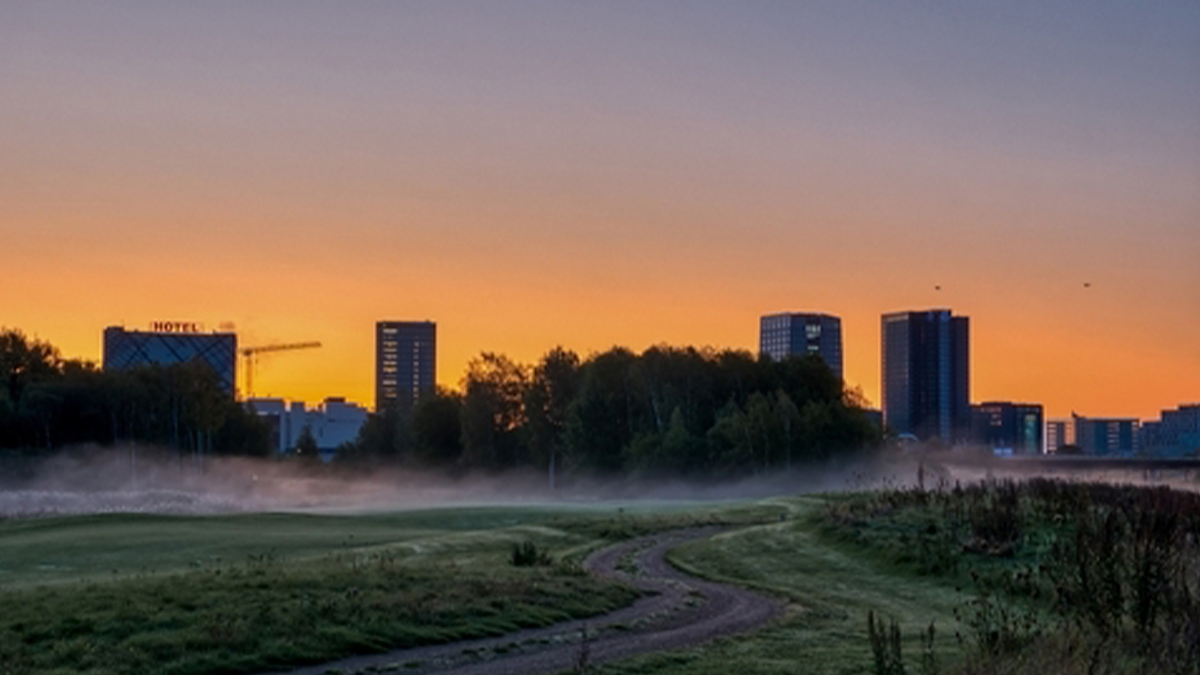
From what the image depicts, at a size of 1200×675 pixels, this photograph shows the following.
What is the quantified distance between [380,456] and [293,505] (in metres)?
74.9

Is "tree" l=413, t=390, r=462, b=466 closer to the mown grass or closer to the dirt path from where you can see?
the mown grass

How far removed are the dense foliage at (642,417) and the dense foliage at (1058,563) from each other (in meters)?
62.7

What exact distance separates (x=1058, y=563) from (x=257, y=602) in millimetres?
15724

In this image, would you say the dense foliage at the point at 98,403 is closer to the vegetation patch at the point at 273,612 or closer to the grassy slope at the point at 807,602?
the grassy slope at the point at 807,602

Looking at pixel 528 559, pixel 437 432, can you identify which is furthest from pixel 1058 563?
pixel 437 432

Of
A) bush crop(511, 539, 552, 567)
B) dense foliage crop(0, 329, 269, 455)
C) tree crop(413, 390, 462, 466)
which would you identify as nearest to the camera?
bush crop(511, 539, 552, 567)

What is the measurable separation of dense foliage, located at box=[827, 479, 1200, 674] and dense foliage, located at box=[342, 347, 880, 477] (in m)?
62.7

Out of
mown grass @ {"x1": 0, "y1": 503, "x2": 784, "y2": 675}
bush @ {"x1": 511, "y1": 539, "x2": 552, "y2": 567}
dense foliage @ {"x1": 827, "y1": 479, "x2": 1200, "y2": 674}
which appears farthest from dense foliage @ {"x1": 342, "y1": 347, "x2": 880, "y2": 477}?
bush @ {"x1": 511, "y1": 539, "x2": 552, "y2": 567}

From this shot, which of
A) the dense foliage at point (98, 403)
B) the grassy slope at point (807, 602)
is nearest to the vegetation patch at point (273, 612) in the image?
the grassy slope at point (807, 602)

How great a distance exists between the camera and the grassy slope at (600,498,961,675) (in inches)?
894

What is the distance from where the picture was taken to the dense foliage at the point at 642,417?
12400cm

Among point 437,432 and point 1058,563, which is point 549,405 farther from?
point 1058,563

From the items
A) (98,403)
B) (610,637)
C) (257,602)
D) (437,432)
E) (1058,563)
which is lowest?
(437,432)

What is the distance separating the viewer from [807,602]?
33.1 meters
